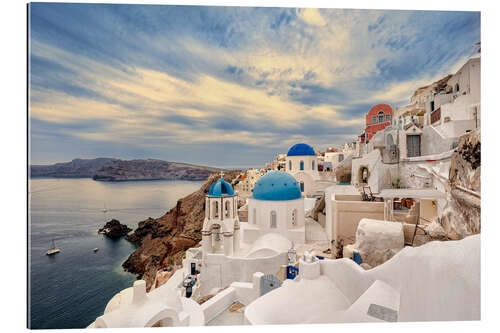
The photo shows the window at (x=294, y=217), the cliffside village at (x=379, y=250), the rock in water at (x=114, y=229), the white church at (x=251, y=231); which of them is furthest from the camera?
the window at (x=294, y=217)

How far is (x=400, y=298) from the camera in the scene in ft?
7.20

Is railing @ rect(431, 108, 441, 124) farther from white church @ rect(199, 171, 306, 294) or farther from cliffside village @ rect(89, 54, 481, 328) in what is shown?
white church @ rect(199, 171, 306, 294)

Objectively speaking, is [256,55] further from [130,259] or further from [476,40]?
[130,259]

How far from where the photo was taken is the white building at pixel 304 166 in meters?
9.41

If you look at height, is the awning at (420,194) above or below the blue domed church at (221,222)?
above

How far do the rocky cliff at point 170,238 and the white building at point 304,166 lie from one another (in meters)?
3.01

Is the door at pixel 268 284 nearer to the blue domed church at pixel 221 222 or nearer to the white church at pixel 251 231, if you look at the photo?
the white church at pixel 251 231

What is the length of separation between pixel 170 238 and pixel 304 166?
22.6 ft

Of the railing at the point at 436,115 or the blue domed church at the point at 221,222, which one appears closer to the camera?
the railing at the point at 436,115

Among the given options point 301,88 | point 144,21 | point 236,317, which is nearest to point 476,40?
point 301,88

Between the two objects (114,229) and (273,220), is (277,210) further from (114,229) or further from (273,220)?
(114,229)

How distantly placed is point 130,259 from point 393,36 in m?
9.18

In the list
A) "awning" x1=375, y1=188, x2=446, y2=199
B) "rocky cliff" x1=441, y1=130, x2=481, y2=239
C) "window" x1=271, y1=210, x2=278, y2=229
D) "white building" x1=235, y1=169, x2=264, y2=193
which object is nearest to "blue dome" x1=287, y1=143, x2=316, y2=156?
"white building" x1=235, y1=169, x2=264, y2=193

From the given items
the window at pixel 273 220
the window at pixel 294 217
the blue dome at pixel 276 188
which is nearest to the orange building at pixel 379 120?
the blue dome at pixel 276 188
